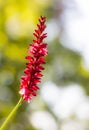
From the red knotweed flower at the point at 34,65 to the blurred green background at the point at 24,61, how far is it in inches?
226

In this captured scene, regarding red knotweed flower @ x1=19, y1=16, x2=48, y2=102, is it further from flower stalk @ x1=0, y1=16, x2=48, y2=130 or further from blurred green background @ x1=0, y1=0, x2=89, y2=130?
blurred green background @ x1=0, y1=0, x2=89, y2=130

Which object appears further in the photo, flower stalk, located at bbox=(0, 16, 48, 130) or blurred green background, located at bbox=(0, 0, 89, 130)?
blurred green background, located at bbox=(0, 0, 89, 130)

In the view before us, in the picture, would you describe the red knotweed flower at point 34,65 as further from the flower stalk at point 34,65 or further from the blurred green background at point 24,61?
the blurred green background at point 24,61

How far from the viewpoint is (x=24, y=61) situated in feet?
32.3

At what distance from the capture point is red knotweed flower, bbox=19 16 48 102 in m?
2.10

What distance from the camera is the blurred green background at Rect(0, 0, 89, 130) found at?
867cm

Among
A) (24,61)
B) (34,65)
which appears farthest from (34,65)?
(24,61)

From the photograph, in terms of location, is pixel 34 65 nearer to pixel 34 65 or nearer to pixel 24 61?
pixel 34 65

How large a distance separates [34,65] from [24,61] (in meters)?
7.74

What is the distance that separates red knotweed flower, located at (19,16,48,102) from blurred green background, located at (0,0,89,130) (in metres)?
5.73

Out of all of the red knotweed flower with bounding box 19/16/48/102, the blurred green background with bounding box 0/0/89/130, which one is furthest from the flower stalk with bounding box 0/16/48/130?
the blurred green background with bounding box 0/0/89/130

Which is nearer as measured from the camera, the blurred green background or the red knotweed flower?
the red knotweed flower

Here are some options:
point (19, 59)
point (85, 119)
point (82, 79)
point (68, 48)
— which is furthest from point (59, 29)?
point (19, 59)

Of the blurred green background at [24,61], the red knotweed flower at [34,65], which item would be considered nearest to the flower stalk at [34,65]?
the red knotweed flower at [34,65]
